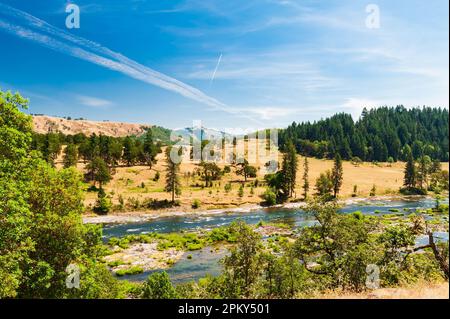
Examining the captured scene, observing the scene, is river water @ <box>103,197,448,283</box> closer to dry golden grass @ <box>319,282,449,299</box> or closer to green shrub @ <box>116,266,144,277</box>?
green shrub @ <box>116,266,144,277</box>

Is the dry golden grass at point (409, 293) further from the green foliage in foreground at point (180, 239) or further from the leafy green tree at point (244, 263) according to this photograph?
the green foliage in foreground at point (180, 239)

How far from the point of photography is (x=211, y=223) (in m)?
76.3

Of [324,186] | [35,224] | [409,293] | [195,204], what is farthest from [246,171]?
[409,293]

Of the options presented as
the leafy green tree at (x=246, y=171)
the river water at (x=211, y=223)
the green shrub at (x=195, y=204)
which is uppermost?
the leafy green tree at (x=246, y=171)

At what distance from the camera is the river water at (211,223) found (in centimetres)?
4475

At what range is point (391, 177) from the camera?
14700 centimetres

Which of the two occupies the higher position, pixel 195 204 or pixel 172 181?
pixel 172 181

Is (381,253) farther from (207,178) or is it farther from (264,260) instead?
(207,178)

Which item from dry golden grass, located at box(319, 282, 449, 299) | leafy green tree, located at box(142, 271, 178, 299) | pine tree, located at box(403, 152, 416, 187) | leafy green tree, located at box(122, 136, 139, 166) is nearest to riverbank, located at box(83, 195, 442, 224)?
pine tree, located at box(403, 152, 416, 187)

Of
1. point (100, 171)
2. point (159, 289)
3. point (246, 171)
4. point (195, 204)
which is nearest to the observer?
point (159, 289)

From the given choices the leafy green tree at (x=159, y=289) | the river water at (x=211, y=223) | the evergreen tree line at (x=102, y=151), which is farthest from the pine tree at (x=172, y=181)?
the leafy green tree at (x=159, y=289)

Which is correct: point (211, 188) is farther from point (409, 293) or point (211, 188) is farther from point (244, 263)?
point (409, 293)

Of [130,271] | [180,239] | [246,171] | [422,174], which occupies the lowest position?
[130,271]
